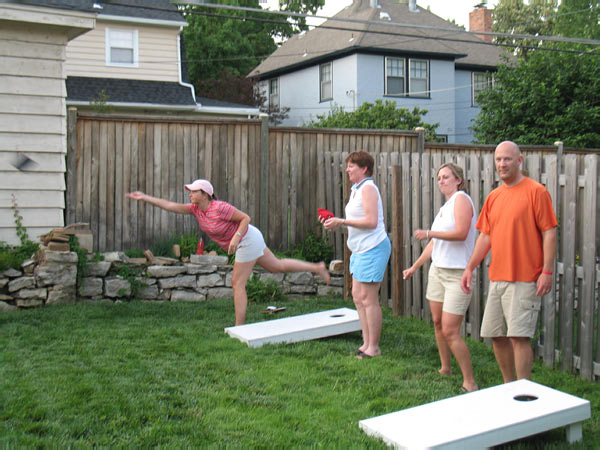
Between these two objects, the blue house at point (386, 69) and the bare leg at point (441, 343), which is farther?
the blue house at point (386, 69)

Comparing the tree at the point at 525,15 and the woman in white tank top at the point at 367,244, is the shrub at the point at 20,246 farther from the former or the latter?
the tree at the point at 525,15

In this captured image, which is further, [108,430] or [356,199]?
[356,199]

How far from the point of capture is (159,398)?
438 centimetres

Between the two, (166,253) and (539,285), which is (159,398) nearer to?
(539,285)

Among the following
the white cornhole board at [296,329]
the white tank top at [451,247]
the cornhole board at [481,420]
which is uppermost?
the white tank top at [451,247]

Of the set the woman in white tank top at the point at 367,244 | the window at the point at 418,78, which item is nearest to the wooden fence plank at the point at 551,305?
the woman in white tank top at the point at 367,244

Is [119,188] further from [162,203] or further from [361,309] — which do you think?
[361,309]

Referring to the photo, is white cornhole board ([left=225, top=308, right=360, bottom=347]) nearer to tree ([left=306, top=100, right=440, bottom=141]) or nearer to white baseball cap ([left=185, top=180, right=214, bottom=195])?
white baseball cap ([left=185, top=180, right=214, bottom=195])

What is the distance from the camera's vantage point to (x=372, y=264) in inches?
221

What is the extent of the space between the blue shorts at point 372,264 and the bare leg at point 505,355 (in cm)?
130

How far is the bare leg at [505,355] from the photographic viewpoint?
452 cm

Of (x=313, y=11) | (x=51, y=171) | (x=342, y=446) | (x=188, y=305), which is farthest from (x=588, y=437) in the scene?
(x=313, y=11)

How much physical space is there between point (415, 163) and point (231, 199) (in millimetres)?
2897

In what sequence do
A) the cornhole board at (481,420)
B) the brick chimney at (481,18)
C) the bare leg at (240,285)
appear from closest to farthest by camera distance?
the cornhole board at (481,420) < the bare leg at (240,285) < the brick chimney at (481,18)
